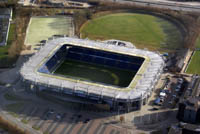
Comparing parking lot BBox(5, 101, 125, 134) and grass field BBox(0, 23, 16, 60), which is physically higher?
grass field BBox(0, 23, 16, 60)

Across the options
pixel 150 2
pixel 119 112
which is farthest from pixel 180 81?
pixel 150 2

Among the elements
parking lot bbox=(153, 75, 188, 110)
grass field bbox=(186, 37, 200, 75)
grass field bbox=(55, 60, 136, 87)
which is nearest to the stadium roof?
parking lot bbox=(153, 75, 188, 110)

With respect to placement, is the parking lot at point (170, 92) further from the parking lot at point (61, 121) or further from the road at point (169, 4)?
the road at point (169, 4)

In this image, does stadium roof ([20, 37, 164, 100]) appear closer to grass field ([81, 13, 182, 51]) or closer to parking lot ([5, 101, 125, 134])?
parking lot ([5, 101, 125, 134])

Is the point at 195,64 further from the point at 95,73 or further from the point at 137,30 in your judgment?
the point at 95,73

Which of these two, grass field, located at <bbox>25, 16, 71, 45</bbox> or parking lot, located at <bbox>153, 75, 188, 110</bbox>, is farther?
grass field, located at <bbox>25, 16, 71, 45</bbox>

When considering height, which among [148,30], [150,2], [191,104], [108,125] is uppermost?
[150,2]

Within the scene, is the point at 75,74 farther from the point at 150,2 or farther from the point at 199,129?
the point at 150,2
